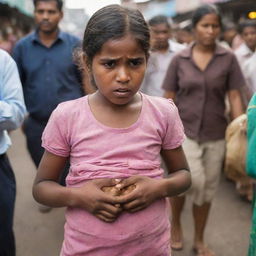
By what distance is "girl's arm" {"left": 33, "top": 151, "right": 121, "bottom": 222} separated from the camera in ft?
4.71

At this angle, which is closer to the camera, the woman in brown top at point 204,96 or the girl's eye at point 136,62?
the girl's eye at point 136,62

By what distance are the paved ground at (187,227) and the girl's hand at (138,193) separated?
2.04 metres

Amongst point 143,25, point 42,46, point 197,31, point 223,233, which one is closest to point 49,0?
point 42,46

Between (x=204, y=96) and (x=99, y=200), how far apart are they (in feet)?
6.13

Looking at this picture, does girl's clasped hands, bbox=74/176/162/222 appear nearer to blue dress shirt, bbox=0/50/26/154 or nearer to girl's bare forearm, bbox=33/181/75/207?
girl's bare forearm, bbox=33/181/75/207

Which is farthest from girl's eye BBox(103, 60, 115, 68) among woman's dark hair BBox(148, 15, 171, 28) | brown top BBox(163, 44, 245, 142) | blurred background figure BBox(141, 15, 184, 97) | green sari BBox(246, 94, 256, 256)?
woman's dark hair BBox(148, 15, 171, 28)

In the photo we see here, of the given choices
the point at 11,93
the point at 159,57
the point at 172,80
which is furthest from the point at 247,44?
the point at 11,93

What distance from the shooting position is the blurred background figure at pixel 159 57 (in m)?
4.32

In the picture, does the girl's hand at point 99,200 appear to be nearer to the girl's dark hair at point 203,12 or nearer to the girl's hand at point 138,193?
the girl's hand at point 138,193

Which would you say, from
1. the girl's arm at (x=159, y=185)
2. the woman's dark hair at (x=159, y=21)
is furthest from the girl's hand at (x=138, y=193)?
the woman's dark hair at (x=159, y=21)

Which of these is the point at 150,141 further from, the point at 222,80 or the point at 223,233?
the point at 223,233

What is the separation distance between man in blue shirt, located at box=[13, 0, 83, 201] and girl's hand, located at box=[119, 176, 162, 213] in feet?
7.55

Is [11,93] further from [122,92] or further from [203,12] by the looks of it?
[203,12]

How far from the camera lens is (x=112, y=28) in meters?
1.47
